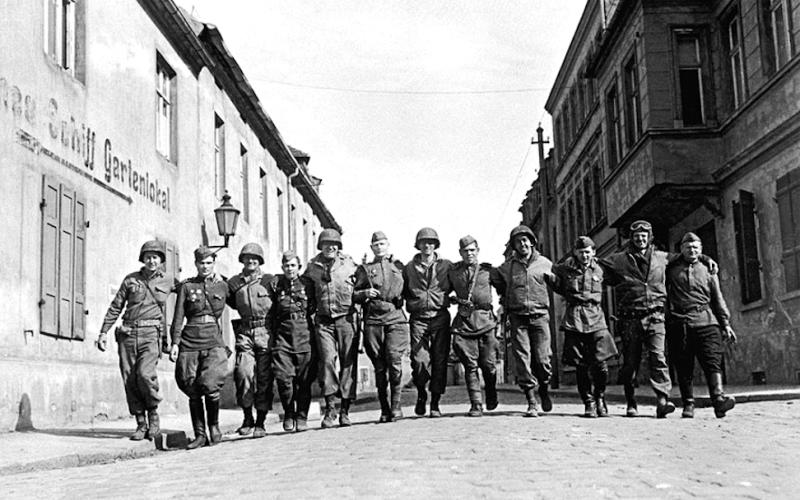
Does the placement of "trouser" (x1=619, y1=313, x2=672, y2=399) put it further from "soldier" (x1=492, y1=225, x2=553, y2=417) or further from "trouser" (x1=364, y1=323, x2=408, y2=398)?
"trouser" (x1=364, y1=323, x2=408, y2=398)

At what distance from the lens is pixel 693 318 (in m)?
10.6

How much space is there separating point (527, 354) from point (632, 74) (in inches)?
543

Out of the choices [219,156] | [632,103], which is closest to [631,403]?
[632,103]

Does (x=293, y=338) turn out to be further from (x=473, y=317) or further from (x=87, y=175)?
(x=87, y=175)

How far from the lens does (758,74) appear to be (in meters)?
17.2

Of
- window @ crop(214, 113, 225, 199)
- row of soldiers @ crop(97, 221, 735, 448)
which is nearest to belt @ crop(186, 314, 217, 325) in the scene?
row of soldiers @ crop(97, 221, 735, 448)

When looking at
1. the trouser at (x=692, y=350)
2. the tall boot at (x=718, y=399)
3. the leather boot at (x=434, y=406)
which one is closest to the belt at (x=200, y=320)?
the leather boot at (x=434, y=406)

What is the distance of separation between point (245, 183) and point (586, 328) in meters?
15.6

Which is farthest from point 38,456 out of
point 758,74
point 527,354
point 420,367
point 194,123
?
point 758,74

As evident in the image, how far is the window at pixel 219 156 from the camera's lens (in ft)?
71.2

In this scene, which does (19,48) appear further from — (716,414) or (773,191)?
(773,191)

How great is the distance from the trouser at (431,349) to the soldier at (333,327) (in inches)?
26.3

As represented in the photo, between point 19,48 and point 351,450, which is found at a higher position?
point 19,48

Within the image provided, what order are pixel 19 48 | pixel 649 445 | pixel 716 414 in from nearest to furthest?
pixel 649 445
pixel 716 414
pixel 19 48
